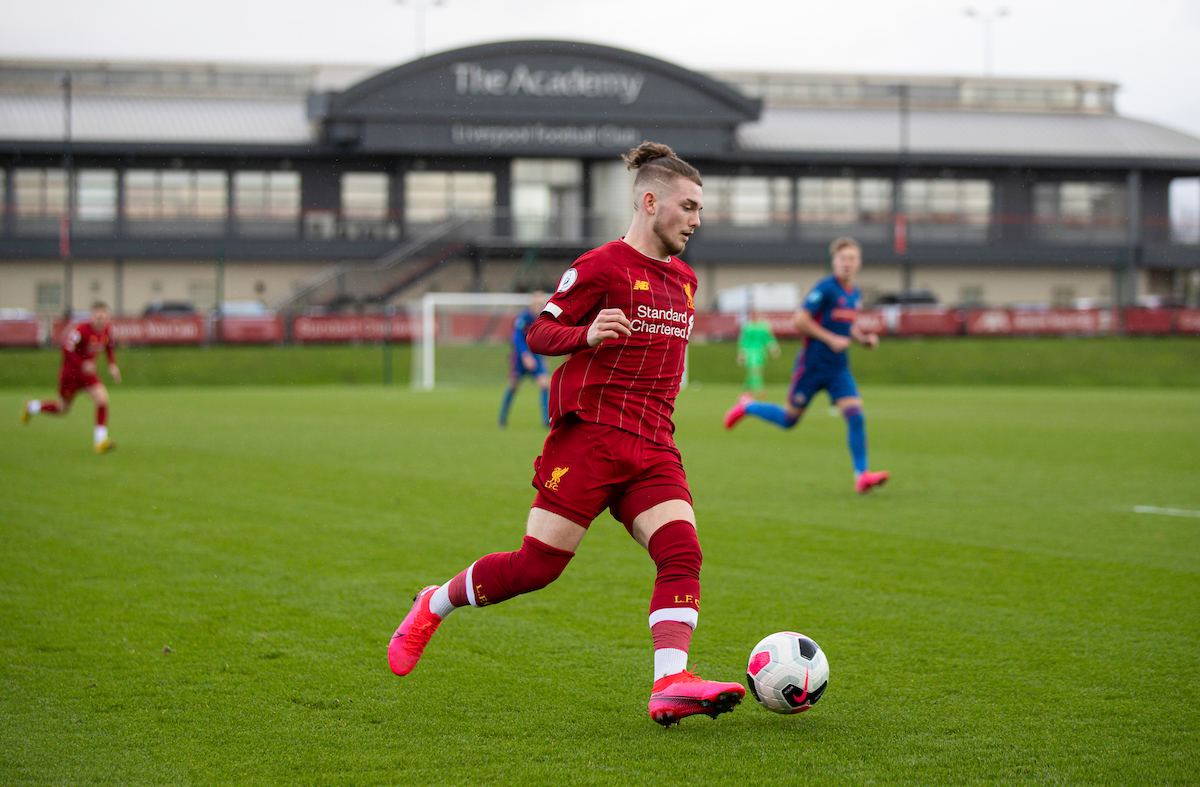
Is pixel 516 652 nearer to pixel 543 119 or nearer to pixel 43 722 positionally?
pixel 43 722

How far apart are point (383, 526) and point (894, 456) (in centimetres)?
717

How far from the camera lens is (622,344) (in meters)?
4.12

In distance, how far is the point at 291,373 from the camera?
31.9 m

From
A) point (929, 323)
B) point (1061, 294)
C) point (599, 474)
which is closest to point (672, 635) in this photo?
point (599, 474)

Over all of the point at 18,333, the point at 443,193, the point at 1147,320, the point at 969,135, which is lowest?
the point at 18,333

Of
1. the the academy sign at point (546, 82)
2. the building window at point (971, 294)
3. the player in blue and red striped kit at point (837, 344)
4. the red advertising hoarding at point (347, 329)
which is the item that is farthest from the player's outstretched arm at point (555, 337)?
the building window at point (971, 294)

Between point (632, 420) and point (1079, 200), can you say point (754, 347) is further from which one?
point (1079, 200)

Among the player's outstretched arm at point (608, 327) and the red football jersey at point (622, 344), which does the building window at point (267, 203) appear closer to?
the red football jersey at point (622, 344)

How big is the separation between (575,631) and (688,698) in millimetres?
1570

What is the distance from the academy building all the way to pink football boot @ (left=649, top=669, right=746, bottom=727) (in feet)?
123

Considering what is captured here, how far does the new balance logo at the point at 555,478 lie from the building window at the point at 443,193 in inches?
1684

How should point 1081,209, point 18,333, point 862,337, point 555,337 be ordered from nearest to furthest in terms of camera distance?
1. point 555,337
2. point 862,337
3. point 18,333
4. point 1081,209

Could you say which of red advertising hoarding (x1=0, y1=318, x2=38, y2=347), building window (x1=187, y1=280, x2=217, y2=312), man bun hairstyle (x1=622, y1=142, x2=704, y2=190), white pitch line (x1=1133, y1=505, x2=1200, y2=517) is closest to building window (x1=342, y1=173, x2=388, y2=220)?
building window (x1=187, y1=280, x2=217, y2=312)

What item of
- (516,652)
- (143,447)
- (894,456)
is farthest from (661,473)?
Result: (143,447)
